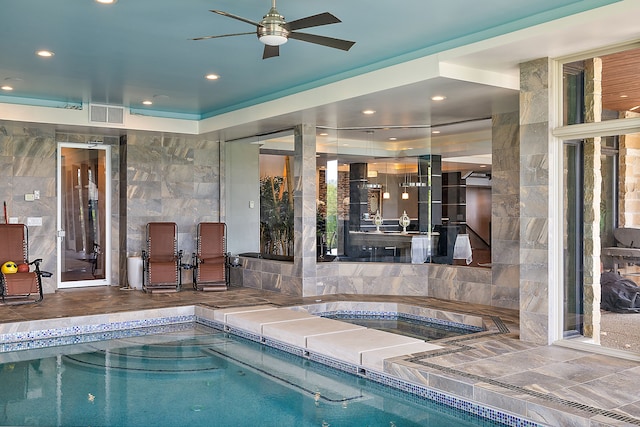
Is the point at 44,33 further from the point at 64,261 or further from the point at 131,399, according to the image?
the point at 64,261

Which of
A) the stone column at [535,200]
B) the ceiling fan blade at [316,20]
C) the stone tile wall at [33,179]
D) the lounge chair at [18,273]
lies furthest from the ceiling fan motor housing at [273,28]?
the stone tile wall at [33,179]

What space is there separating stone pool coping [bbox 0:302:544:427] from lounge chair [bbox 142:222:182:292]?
1496 mm

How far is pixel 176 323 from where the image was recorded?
8.10 m

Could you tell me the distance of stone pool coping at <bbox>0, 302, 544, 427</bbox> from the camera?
5043mm

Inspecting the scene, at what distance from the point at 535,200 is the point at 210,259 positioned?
5.89m

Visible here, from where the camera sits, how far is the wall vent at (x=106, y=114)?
30.3 feet

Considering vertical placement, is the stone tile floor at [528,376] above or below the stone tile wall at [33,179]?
below

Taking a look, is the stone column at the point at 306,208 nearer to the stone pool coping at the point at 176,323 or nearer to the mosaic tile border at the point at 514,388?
the stone pool coping at the point at 176,323

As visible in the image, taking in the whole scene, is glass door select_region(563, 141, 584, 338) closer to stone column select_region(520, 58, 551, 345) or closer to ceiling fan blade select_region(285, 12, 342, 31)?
stone column select_region(520, 58, 551, 345)

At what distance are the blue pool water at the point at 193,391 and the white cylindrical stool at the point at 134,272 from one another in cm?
324

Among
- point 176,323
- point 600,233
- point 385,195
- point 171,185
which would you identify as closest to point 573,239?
point 600,233

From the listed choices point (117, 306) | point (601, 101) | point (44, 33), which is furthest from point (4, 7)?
point (601, 101)

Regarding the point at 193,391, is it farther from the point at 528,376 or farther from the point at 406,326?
the point at 406,326

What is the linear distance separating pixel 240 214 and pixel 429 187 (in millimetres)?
3464
